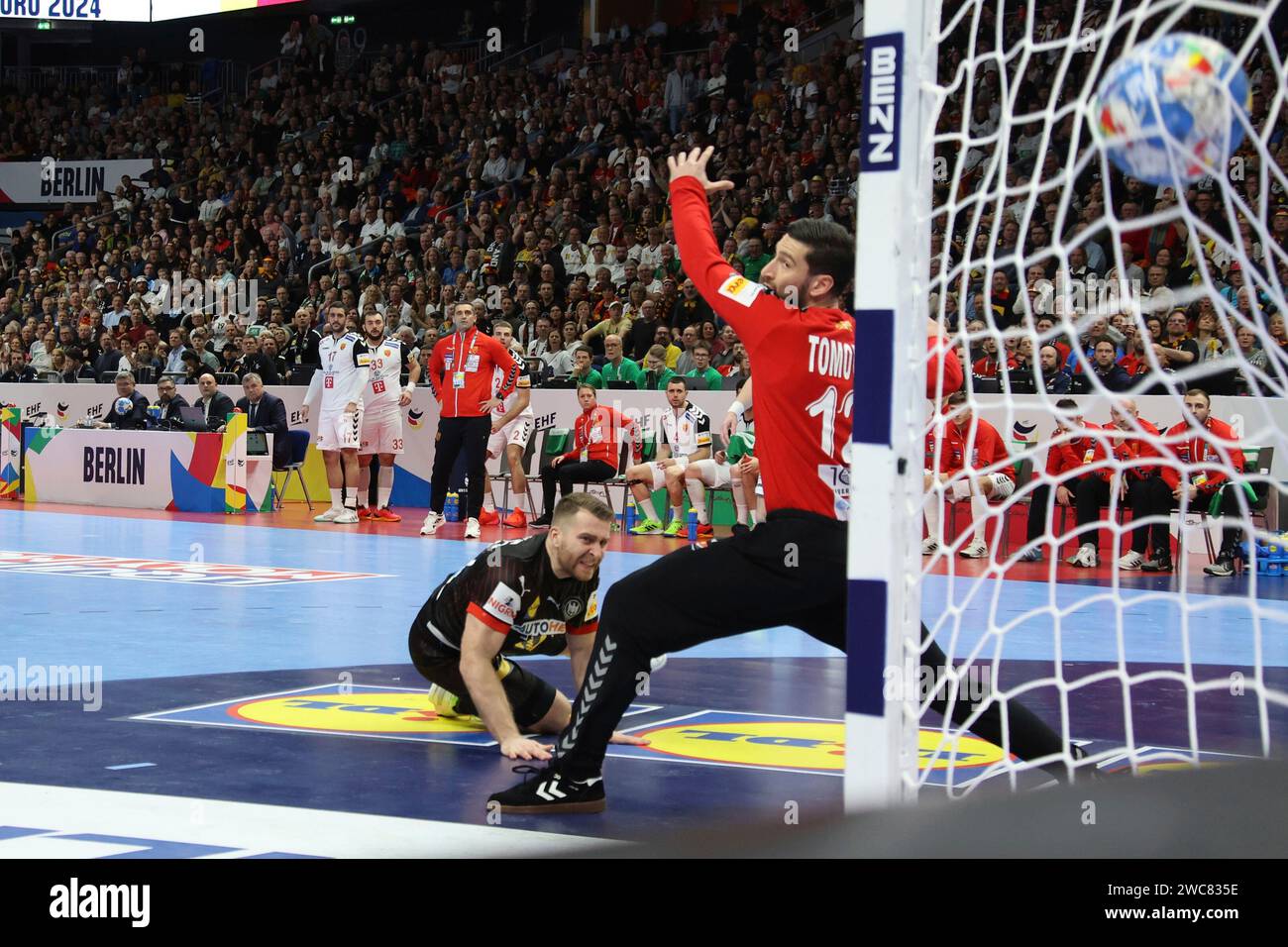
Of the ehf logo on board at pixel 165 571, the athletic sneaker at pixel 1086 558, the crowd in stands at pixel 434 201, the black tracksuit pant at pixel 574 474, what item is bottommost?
the ehf logo on board at pixel 165 571

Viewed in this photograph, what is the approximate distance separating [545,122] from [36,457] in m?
9.98

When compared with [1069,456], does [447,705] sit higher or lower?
lower

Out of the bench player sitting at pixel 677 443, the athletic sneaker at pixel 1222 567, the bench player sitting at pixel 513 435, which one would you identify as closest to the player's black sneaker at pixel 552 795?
the athletic sneaker at pixel 1222 567

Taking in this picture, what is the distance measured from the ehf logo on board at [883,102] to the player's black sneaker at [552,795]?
1970 millimetres

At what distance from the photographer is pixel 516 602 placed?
5.10 meters

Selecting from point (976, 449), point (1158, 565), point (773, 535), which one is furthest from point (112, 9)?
point (773, 535)

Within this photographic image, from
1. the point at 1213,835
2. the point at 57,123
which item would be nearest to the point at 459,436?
the point at 1213,835

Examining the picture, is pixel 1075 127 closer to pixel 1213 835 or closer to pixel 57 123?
pixel 1213 835

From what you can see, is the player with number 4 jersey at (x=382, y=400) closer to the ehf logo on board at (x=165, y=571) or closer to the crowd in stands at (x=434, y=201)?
the crowd in stands at (x=434, y=201)

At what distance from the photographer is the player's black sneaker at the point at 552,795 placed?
4.28 meters

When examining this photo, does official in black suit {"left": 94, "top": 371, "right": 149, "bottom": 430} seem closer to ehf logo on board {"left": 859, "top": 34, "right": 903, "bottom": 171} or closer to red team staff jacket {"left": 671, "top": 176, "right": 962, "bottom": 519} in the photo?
red team staff jacket {"left": 671, "top": 176, "right": 962, "bottom": 519}

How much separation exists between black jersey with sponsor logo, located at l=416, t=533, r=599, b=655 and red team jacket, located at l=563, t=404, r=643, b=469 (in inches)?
369

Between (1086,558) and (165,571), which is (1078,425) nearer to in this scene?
(1086,558)

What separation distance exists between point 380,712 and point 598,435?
9.14 meters
